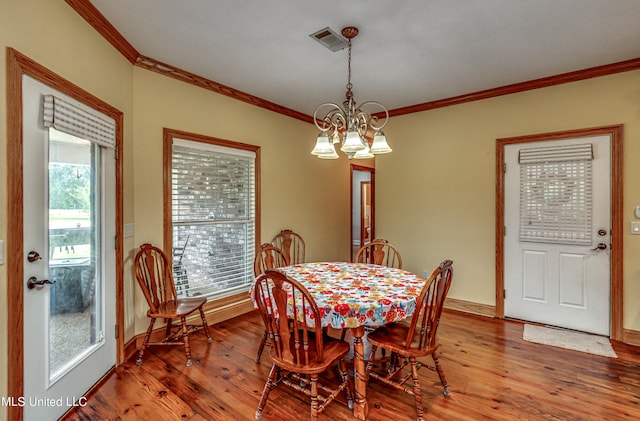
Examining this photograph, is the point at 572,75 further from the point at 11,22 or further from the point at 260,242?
the point at 11,22

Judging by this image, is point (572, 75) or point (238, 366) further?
point (572, 75)

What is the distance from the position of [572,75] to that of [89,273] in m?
4.52

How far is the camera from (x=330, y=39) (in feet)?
8.14

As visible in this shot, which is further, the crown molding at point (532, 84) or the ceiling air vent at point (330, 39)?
the crown molding at point (532, 84)

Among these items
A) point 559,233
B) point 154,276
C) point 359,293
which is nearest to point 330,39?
point 359,293

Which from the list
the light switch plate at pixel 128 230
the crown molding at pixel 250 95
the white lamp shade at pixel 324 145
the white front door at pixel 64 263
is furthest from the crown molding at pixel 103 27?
the white lamp shade at pixel 324 145

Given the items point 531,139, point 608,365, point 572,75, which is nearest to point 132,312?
point 608,365

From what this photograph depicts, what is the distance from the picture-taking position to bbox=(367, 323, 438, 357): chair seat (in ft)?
6.31

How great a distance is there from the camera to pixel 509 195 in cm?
357

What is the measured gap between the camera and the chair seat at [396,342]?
1924 millimetres

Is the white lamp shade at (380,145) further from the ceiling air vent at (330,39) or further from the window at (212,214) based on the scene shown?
the window at (212,214)

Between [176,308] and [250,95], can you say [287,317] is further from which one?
[250,95]

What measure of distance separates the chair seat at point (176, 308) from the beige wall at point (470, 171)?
8.67ft

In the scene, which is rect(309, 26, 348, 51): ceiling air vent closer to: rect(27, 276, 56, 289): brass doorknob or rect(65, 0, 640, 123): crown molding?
rect(65, 0, 640, 123): crown molding
